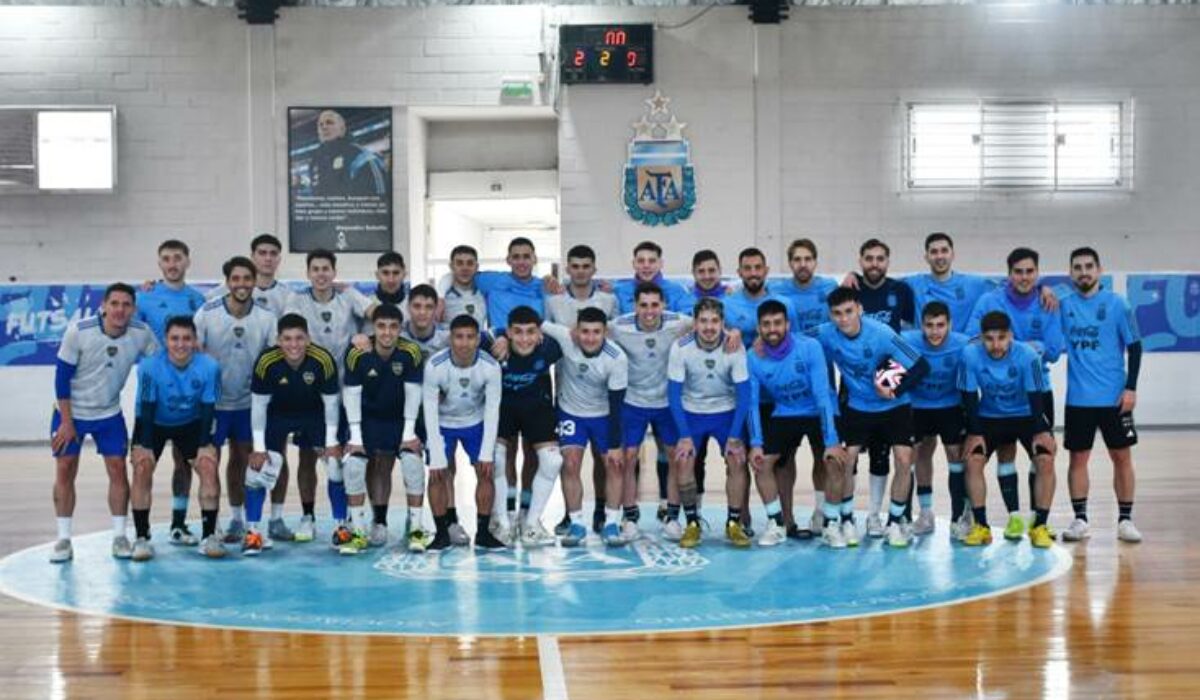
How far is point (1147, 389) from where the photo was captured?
48.4 ft

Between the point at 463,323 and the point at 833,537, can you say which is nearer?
the point at 463,323

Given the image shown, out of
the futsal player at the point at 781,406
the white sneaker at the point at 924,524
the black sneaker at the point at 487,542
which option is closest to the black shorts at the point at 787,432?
the futsal player at the point at 781,406

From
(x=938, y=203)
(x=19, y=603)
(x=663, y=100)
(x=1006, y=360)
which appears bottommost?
(x=19, y=603)

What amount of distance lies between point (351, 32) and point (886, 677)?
1261cm

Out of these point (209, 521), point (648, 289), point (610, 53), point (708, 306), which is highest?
point (610, 53)

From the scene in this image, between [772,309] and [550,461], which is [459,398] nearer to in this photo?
[550,461]

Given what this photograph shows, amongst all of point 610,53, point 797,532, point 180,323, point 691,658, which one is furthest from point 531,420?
point 610,53

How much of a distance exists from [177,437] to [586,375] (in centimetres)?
238

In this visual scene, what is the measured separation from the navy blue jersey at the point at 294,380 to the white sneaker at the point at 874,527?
3.24m

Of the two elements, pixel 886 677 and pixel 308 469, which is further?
pixel 308 469

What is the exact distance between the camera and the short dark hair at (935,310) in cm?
756

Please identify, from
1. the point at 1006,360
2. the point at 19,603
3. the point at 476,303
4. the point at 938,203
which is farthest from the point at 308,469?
the point at 938,203

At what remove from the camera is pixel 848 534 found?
7570 mm

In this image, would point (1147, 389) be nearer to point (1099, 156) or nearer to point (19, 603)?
point (1099, 156)
